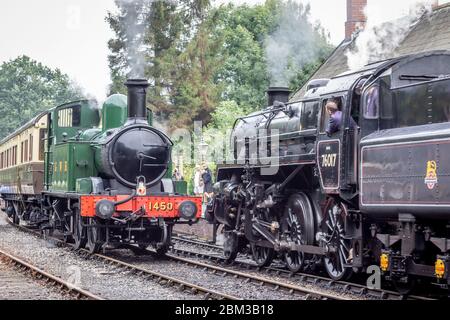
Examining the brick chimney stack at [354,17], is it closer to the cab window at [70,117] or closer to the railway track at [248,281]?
the cab window at [70,117]

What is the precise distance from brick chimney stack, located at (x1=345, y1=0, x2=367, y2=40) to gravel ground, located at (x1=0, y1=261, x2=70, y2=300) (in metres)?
18.1

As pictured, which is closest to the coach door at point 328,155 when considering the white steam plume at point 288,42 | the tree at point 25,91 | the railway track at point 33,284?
the railway track at point 33,284

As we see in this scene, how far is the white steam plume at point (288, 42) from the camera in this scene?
67.1 feet

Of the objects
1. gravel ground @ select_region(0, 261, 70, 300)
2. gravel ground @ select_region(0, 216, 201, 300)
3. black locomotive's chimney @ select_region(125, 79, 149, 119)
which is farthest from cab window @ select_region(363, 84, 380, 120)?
black locomotive's chimney @ select_region(125, 79, 149, 119)

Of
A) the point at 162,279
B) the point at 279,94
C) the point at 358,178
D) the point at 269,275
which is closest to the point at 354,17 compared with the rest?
the point at 279,94

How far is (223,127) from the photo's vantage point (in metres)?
32.8

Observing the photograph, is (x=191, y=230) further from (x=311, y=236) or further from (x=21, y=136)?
(x=311, y=236)

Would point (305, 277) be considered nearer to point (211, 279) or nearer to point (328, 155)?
point (211, 279)

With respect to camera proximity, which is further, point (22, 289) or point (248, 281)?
point (248, 281)

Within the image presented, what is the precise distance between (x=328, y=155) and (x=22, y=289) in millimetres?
4747

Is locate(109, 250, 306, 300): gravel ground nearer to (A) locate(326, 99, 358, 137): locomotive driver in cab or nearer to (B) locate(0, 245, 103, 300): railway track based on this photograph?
(B) locate(0, 245, 103, 300): railway track

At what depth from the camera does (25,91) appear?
48.5 meters

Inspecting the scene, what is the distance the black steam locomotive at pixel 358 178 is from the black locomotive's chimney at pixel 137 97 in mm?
2409
